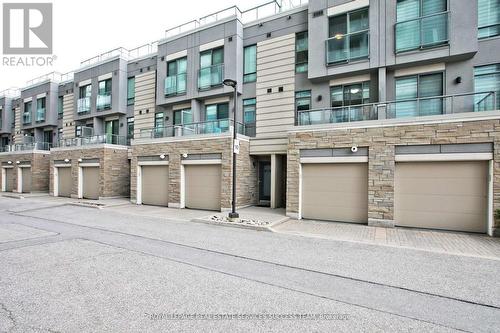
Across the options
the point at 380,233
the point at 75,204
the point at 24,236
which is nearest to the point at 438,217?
the point at 380,233

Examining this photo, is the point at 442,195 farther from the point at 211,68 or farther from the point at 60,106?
the point at 60,106

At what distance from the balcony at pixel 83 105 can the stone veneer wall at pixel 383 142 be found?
62.8ft

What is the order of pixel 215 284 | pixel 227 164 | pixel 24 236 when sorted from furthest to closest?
1. pixel 227 164
2. pixel 24 236
3. pixel 215 284

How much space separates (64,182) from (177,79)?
12986mm

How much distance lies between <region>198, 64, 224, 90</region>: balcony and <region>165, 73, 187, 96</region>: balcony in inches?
50.7

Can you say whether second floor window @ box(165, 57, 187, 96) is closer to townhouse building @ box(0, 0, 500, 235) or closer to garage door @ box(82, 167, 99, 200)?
townhouse building @ box(0, 0, 500, 235)

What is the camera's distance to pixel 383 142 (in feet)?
32.0

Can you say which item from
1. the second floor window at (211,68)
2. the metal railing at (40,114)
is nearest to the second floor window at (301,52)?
the second floor window at (211,68)

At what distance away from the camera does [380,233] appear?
875 cm

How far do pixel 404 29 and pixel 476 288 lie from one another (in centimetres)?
1041

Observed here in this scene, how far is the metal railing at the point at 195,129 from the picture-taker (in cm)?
1389

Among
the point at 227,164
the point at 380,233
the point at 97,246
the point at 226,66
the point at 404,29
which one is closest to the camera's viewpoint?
the point at 97,246

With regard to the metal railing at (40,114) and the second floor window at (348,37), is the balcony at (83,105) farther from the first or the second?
the second floor window at (348,37)

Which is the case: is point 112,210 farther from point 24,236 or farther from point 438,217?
point 438,217
